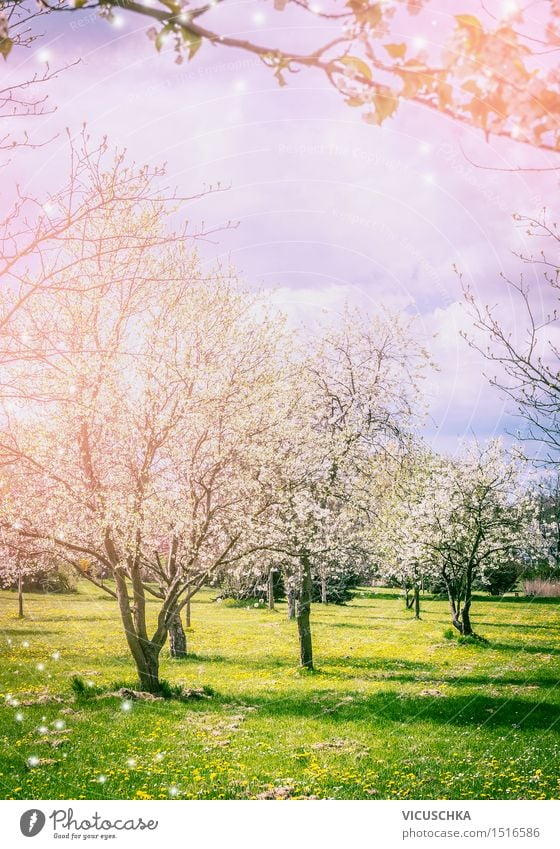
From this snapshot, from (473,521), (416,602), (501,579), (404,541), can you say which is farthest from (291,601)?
(501,579)

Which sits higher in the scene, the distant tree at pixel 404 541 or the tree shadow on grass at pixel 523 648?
the distant tree at pixel 404 541

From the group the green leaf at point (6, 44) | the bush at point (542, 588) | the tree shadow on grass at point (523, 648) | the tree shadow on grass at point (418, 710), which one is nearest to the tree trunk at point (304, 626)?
the tree shadow on grass at point (418, 710)

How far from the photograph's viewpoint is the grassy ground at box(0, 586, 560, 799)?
6.62 m

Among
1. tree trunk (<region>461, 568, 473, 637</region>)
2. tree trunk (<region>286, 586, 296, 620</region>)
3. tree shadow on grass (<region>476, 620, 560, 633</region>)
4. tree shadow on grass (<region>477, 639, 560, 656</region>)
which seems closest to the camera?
tree shadow on grass (<region>476, 620, 560, 633</region>)

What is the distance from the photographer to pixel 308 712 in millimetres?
10352

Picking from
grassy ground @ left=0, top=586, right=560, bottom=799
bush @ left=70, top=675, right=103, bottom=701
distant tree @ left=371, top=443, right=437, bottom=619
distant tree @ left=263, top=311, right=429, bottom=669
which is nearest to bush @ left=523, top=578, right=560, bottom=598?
grassy ground @ left=0, top=586, right=560, bottom=799

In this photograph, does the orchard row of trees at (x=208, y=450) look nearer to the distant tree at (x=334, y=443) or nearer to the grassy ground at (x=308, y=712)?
the distant tree at (x=334, y=443)

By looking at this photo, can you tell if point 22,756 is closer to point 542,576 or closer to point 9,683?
point 9,683

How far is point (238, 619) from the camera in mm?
20922

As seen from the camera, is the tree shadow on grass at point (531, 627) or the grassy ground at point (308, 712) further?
the tree shadow on grass at point (531, 627)

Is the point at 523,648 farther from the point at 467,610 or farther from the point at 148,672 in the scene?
the point at 148,672

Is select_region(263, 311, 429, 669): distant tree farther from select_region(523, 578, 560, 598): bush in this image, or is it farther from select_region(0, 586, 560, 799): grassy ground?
select_region(523, 578, 560, 598): bush

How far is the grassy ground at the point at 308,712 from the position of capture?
6621 millimetres
